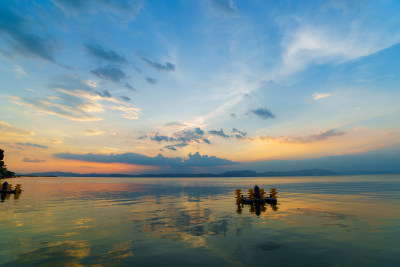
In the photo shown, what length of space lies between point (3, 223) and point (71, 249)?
14.0 m

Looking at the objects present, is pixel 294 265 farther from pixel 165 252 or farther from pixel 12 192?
pixel 12 192

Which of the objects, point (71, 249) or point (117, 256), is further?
point (71, 249)

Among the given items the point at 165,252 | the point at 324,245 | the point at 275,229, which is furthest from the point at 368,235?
the point at 165,252

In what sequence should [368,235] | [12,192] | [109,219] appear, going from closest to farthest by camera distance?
[368,235] → [109,219] → [12,192]

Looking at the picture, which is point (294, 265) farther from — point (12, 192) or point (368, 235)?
point (12, 192)

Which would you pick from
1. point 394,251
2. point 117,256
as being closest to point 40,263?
point 117,256

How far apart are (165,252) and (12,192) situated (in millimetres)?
58212

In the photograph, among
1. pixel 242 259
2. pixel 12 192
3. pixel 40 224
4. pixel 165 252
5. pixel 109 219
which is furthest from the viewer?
pixel 12 192

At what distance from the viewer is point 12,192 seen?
52219 millimetres

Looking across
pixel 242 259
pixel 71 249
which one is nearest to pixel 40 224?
pixel 71 249

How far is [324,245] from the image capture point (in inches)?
614

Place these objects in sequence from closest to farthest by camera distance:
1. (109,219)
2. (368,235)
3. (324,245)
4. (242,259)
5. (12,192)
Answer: (242,259) < (324,245) < (368,235) < (109,219) < (12,192)

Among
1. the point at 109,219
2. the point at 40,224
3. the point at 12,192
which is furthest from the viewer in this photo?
the point at 12,192

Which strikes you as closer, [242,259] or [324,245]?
[242,259]
